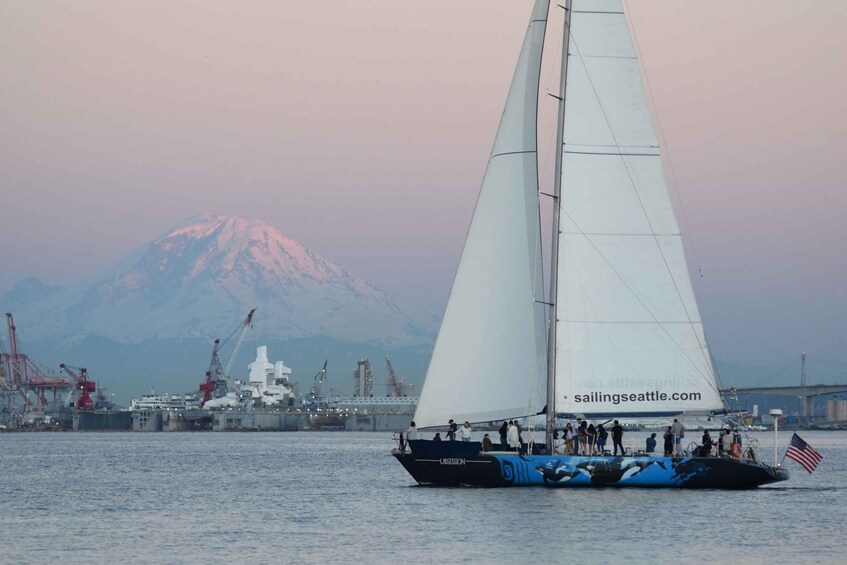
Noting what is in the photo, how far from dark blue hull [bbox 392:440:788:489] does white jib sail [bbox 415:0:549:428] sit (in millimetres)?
1392

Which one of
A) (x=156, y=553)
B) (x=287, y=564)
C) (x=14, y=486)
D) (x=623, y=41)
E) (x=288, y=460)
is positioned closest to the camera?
(x=287, y=564)

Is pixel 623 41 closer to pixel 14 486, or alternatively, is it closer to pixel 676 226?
pixel 676 226

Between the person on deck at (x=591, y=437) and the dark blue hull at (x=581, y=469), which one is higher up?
the person on deck at (x=591, y=437)

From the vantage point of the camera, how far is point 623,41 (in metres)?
41.3

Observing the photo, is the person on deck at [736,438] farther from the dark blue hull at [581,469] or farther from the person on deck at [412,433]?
the person on deck at [412,433]

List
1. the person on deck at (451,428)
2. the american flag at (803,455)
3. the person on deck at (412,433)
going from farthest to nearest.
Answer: the person on deck at (412,433) → the american flag at (803,455) → the person on deck at (451,428)

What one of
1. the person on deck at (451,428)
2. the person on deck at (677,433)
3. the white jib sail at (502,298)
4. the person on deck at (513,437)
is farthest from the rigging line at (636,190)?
the person on deck at (451,428)

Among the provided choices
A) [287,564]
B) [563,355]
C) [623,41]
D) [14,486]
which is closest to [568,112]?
[623,41]

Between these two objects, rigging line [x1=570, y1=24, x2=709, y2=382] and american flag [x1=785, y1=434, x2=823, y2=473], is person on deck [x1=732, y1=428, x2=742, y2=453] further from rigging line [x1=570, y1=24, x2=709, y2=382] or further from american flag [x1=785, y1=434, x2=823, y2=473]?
rigging line [x1=570, y1=24, x2=709, y2=382]

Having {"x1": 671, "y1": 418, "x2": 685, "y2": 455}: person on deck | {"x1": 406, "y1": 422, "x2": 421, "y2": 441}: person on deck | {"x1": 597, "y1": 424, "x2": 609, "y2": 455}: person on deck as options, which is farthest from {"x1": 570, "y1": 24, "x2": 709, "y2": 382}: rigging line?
{"x1": 406, "y1": 422, "x2": 421, "y2": 441}: person on deck

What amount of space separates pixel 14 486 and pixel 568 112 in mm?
29525

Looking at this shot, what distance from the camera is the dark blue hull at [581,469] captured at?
138 feet

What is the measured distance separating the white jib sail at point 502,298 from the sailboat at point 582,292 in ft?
0.13

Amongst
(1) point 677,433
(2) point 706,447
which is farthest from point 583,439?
(2) point 706,447
